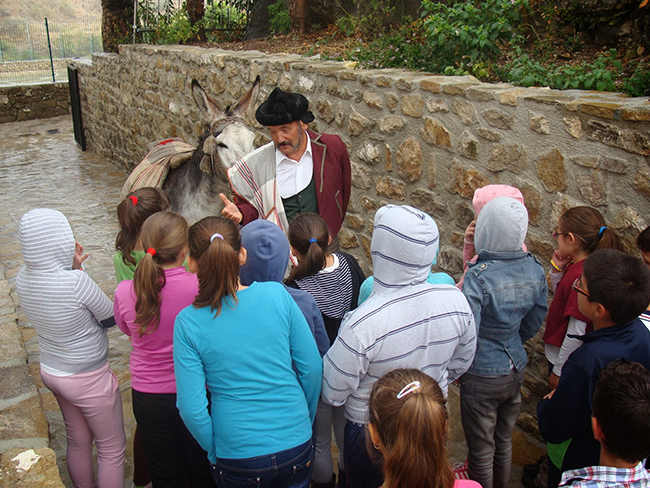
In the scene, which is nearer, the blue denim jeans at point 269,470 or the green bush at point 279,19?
the blue denim jeans at point 269,470

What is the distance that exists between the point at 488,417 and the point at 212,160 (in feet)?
7.97

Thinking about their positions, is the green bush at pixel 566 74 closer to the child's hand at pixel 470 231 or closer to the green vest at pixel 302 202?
the child's hand at pixel 470 231

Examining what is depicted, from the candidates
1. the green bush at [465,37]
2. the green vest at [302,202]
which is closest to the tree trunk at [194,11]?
the green bush at [465,37]

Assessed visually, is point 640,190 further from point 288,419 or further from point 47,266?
point 47,266

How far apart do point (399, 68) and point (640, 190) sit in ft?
7.65

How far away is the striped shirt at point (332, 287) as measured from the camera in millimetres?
2621

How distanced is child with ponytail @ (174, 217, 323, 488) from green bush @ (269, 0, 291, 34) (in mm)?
6740

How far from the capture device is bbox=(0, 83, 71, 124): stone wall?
51.4 feet

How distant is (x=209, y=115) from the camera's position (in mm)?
4234

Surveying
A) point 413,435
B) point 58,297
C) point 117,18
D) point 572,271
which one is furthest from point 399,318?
point 117,18

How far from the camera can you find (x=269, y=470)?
208 centimetres

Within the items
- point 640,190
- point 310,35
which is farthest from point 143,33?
point 640,190

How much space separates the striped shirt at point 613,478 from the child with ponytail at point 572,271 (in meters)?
0.86

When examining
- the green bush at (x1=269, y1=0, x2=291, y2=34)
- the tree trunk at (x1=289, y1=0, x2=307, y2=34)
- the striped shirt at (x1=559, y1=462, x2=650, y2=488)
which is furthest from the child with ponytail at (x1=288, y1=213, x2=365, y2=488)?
the green bush at (x1=269, y1=0, x2=291, y2=34)
